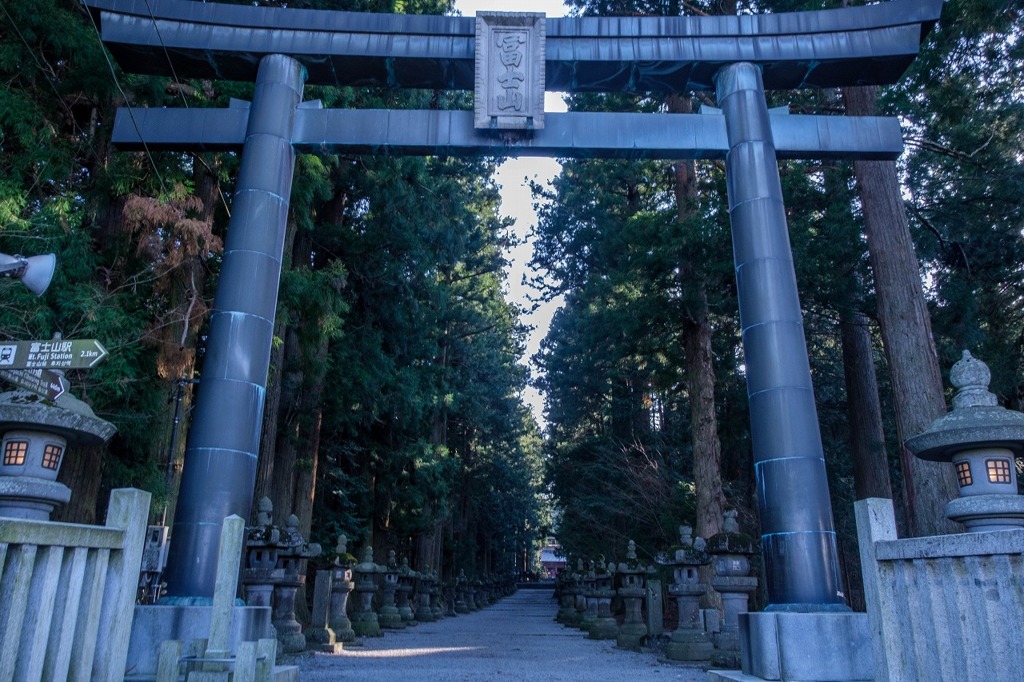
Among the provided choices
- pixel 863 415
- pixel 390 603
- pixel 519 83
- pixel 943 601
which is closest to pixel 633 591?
pixel 863 415

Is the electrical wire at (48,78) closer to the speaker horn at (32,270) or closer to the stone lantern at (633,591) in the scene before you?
the speaker horn at (32,270)

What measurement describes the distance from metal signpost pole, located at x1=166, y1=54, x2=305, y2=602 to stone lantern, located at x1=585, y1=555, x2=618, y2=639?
490 inches

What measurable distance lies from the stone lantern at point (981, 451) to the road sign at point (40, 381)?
5606 mm

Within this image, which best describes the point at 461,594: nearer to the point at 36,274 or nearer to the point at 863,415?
the point at 863,415

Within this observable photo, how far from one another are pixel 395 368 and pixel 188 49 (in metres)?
10.8

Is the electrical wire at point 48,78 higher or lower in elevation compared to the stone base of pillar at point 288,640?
higher

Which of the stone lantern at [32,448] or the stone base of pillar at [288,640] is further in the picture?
the stone base of pillar at [288,640]

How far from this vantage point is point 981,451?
188 inches

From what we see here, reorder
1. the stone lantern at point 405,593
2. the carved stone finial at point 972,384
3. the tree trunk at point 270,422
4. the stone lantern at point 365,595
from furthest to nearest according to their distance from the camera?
the stone lantern at point 405,593 < the stone lantern at point 365,595 < the tree trunk at point 270,422 < the carved stone finial at point 972,384

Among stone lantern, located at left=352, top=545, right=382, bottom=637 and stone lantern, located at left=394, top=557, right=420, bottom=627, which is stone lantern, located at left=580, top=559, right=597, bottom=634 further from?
stone lantern, located at left=352, top=545, right=382, bottom=637

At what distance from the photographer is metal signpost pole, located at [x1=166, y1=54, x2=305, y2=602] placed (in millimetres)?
5844

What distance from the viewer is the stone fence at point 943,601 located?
133 inches

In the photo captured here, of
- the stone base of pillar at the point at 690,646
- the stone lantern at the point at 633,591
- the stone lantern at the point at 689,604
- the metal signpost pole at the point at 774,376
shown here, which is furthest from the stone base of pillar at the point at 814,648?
the stone lantern at the point at 633,591

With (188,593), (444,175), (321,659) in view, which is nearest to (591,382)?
(444,175)
